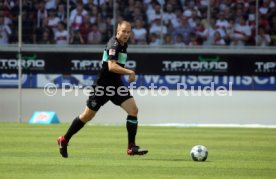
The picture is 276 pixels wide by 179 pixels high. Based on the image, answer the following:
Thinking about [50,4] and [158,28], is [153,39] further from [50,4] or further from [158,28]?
[50,4]

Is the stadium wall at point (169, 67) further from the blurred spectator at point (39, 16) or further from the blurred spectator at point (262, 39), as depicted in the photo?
the blurred spectator at point (39, 16)

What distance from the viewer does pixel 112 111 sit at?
25203mm

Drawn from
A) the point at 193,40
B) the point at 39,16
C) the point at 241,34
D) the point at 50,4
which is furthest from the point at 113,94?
the point at 50,4

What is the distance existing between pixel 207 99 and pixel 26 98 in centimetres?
599

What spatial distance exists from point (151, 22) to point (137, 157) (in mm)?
15977

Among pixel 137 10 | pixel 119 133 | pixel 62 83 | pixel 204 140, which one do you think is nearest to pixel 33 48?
pixel 62 83

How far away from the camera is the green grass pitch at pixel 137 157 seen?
1066cm

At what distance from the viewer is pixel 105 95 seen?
1302 centimetres

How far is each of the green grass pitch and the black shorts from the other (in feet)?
2.96

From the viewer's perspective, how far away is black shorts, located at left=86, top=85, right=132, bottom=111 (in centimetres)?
1302

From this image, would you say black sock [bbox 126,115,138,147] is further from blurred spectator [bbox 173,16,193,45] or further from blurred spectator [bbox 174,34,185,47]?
blurred spectator [bbox 173,16,193,45]

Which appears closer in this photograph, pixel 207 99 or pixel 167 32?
pixel 207 99

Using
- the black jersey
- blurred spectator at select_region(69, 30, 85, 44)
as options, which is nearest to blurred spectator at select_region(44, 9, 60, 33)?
blurred spectator at select_region(69, 30, 85, 44)

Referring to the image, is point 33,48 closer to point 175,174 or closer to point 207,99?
point 207,99
